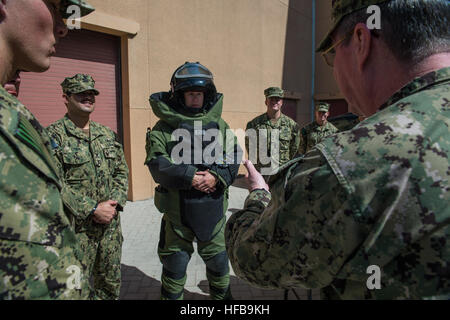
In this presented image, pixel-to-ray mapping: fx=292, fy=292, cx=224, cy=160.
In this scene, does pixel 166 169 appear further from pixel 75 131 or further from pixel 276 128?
pixel 276 128

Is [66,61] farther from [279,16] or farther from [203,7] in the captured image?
[279,16]

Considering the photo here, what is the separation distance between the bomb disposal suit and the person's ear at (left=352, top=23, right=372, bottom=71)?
1708 millimetres

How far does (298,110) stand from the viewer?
10789 mm

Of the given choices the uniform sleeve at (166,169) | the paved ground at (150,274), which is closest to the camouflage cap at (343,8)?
the uniform sleeve at (166,169)

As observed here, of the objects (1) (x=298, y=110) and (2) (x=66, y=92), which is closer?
(2) (x=66, y=92)

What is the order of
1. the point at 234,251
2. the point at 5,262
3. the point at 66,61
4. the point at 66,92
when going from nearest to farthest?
the point at 5,262, the point at 234,251, the point at 66,92, the point at 66,61

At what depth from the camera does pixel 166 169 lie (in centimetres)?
243

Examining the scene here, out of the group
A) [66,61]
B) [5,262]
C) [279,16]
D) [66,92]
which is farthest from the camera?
[279,16]

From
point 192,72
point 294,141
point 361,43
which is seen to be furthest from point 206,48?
point 361,43

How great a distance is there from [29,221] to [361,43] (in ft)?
3.59
